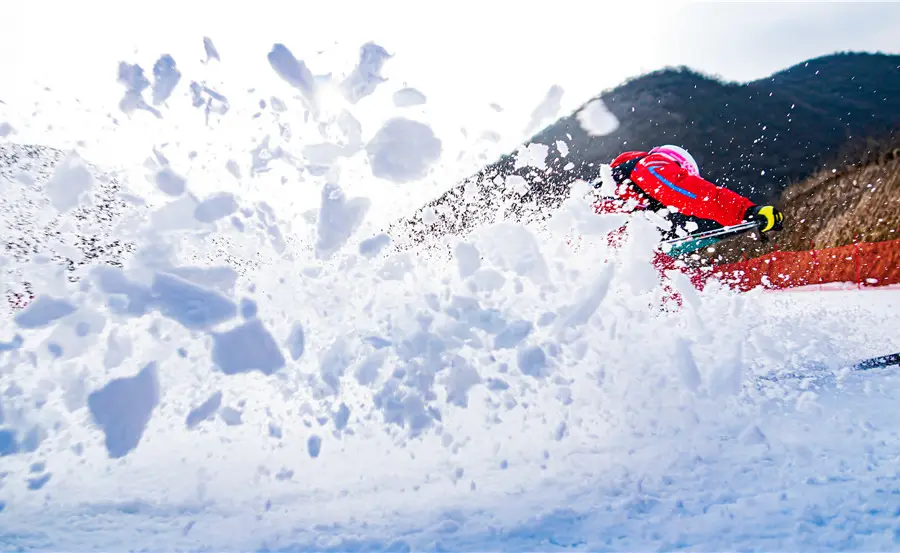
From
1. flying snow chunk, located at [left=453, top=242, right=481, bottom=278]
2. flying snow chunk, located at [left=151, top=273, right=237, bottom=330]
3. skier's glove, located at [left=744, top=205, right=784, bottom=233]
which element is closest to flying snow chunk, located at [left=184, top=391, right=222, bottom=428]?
flying snow chunk, located at [left=151, top=273, right=237, bottom=330]

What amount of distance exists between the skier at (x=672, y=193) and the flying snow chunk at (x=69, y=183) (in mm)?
1772

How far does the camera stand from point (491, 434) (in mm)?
1279

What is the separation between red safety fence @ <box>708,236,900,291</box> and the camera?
72.3 inches

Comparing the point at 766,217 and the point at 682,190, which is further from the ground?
the point at 682,190

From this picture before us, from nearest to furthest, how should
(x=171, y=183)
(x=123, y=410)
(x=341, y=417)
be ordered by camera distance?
(x=123, y=410), (x=341, y=417), (x=171, y=183)

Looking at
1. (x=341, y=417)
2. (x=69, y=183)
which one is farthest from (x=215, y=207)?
(x=341, y=417)

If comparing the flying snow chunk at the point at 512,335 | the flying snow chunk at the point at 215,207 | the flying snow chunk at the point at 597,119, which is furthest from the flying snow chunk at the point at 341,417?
the flying snow chunk at the point at 597,119

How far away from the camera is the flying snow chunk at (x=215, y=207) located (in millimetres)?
1573

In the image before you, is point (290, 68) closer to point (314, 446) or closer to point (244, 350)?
point (244, 350)

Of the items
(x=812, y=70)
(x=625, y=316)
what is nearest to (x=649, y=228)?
(x=625, y=316)

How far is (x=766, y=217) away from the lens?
180 centimetres

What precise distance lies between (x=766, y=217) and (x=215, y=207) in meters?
1.96

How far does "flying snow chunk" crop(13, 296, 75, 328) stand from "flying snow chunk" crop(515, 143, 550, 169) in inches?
60.4

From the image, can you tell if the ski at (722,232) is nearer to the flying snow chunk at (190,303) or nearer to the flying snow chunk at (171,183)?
the flying snow chunk at (190,303)
